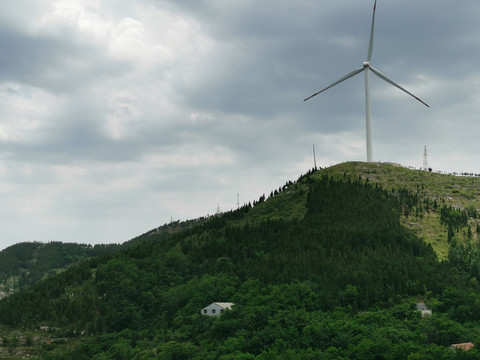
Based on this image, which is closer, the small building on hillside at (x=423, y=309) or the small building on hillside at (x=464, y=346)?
the small building on hillside at (x=464, y=346)

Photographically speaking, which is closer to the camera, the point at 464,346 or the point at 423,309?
the point at 464,346

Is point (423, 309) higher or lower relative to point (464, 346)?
higher

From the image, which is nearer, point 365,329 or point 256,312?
point 365,329

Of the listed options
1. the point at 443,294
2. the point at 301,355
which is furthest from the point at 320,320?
the point at 443,294

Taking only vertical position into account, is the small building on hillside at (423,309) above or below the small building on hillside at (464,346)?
above

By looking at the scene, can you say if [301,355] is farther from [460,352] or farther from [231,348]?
[460,352]

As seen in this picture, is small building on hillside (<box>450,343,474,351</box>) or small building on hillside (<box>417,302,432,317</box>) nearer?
small building on hillside (<box>450,343,474,351</box>)

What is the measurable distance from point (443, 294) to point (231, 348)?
66.5 m

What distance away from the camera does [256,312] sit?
200 metres

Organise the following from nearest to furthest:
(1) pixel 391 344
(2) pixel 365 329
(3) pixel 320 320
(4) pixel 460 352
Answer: (4) pixel 460 352 < (1) pixel 391 344 < (2) pixel 365 329 < (3) pixel 320 320

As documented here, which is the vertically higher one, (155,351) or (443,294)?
(443,294)

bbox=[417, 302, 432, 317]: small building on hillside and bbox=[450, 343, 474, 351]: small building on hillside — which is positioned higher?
bbox=[417, 302, 432, 317]: small building on hillside

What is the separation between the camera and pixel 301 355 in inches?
6540

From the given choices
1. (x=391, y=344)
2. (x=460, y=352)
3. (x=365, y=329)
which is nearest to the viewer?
(x=460, y=352)
